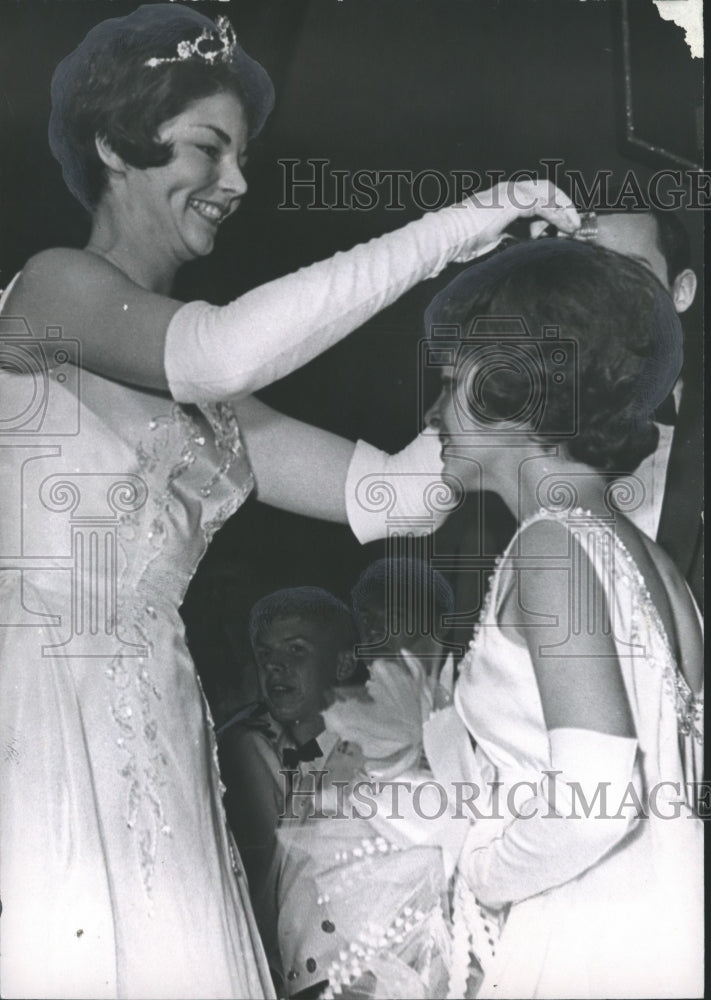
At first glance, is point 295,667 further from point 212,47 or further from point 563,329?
point 212,47

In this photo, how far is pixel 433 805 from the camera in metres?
2.05

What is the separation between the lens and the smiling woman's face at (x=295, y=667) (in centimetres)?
204

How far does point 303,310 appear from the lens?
201cm

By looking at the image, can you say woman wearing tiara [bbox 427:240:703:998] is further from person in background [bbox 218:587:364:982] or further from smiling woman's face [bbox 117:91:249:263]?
smiling woman's face [bbox 117:91:249:263]

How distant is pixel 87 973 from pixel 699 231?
5.13ft

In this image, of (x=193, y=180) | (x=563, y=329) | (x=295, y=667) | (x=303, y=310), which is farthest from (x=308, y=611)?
(x=193, y=180)

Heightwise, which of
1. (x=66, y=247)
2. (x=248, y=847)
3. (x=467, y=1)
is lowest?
(x=248, y=847)

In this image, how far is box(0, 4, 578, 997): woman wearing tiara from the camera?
198 centimetres

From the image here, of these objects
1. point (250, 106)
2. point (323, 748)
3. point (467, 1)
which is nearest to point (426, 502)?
point (323, 748)

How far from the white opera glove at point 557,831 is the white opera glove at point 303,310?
2.41 feet

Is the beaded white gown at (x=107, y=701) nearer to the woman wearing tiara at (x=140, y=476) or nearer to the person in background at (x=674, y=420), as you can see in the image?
the woman wearing tiara at (x=140, y=476)

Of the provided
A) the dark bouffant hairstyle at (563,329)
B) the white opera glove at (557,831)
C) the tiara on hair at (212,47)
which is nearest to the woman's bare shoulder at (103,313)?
the tiara on hair at (212,47)

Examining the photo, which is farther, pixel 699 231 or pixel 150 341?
pixel 699 231

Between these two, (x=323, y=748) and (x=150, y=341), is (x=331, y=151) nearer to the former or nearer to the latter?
(x=150, y=341)
